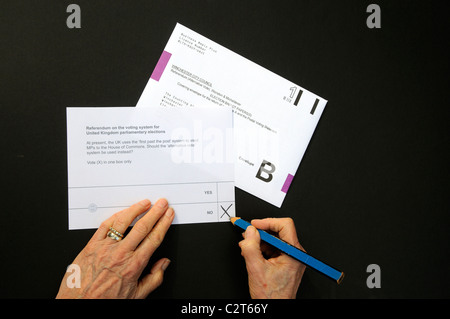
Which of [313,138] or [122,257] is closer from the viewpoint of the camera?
[122,257]

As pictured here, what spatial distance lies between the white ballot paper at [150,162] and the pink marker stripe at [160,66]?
0.29 feet

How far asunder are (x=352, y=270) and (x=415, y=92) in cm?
54

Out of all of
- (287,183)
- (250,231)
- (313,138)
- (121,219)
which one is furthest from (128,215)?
(313,138)

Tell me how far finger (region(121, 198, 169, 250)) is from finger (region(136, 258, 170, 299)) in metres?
→ 0.09

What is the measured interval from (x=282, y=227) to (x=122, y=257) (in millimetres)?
401

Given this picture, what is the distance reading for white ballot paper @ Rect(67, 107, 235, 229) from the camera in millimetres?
708

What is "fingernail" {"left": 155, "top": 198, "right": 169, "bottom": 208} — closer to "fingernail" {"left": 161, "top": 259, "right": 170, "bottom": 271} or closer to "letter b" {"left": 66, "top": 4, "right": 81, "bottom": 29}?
"fingernail" {"left": 161, "top": 259, "right": 170, "bottom": 271}

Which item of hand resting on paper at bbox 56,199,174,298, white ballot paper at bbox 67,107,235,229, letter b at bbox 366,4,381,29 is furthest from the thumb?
letter b at bbox 366,4,381,29

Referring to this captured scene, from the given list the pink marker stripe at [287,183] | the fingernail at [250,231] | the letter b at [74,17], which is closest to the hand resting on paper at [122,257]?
the fingernail at [250,231]

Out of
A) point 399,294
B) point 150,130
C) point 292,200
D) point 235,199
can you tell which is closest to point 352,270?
point 399,294

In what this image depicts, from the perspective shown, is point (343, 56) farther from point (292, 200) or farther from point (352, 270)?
point (352, 270)

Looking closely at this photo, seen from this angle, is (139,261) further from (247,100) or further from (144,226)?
(247,100)

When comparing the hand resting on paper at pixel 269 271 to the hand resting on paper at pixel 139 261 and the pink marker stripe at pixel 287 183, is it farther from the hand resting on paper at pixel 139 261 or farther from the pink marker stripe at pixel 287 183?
the pink marker stripe at pixel 287 183

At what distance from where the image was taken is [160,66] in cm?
72
